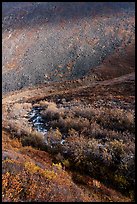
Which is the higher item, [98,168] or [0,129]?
[0,129]

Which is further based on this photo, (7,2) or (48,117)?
(7,2)

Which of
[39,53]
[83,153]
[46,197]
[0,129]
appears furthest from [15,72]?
[46,197]

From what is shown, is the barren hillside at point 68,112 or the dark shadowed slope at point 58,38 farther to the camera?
the dark shadowed slope at point 58,38

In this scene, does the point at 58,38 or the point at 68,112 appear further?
the point at 58,38

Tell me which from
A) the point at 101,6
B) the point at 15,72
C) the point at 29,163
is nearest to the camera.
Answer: the point at 29,163

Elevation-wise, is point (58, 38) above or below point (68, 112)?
above

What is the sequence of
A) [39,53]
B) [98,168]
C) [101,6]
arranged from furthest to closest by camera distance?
[101,6] < [39,53] < [98,168]

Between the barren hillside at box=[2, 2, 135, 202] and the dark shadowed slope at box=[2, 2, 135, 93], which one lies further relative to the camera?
the dark shadowed slope at box=[2, 2, 135, 93]

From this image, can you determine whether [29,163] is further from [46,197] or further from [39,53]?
[39,53]

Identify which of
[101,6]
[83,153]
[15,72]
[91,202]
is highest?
[101,6]

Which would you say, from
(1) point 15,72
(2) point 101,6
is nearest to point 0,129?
(1) point 15,72
